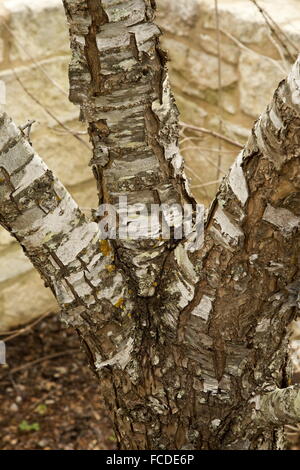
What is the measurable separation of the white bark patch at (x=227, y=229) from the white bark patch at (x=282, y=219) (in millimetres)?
58

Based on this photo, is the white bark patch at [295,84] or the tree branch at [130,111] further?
the tree branch at [130,111]

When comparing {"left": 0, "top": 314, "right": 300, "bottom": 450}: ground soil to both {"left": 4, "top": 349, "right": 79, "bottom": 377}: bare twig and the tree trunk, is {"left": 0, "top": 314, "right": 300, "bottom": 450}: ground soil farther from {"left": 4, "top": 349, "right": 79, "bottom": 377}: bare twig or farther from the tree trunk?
the tree trunk

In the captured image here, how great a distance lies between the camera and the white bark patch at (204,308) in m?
0.95

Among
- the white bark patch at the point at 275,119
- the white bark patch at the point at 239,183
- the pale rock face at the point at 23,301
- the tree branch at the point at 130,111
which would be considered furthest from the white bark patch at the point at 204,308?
the pale rock face at the point at 23,301

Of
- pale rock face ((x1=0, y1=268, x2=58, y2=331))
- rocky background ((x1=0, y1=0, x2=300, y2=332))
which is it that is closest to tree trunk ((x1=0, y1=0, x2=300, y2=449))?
rocky background ((x1=0, y1=0, x2=300, y2=332))

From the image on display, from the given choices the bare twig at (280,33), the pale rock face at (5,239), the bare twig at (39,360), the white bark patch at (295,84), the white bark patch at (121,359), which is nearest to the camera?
the white bark patch at (295,84)

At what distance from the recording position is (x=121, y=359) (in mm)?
1043

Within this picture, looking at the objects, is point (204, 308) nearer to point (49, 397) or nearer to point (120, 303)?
point (120, 303)

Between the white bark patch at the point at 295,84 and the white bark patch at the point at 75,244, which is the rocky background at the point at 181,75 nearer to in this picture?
the white bark patch at the point at 75,244

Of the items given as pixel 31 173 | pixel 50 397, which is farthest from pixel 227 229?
pixel 50 397

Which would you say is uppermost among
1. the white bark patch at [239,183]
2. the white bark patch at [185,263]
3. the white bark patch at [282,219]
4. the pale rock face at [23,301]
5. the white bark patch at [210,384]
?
the white bark patch at [239,183]

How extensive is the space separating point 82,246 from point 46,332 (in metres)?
1.57

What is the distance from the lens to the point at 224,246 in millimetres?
877

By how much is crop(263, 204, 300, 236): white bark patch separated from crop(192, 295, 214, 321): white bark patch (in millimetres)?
203
